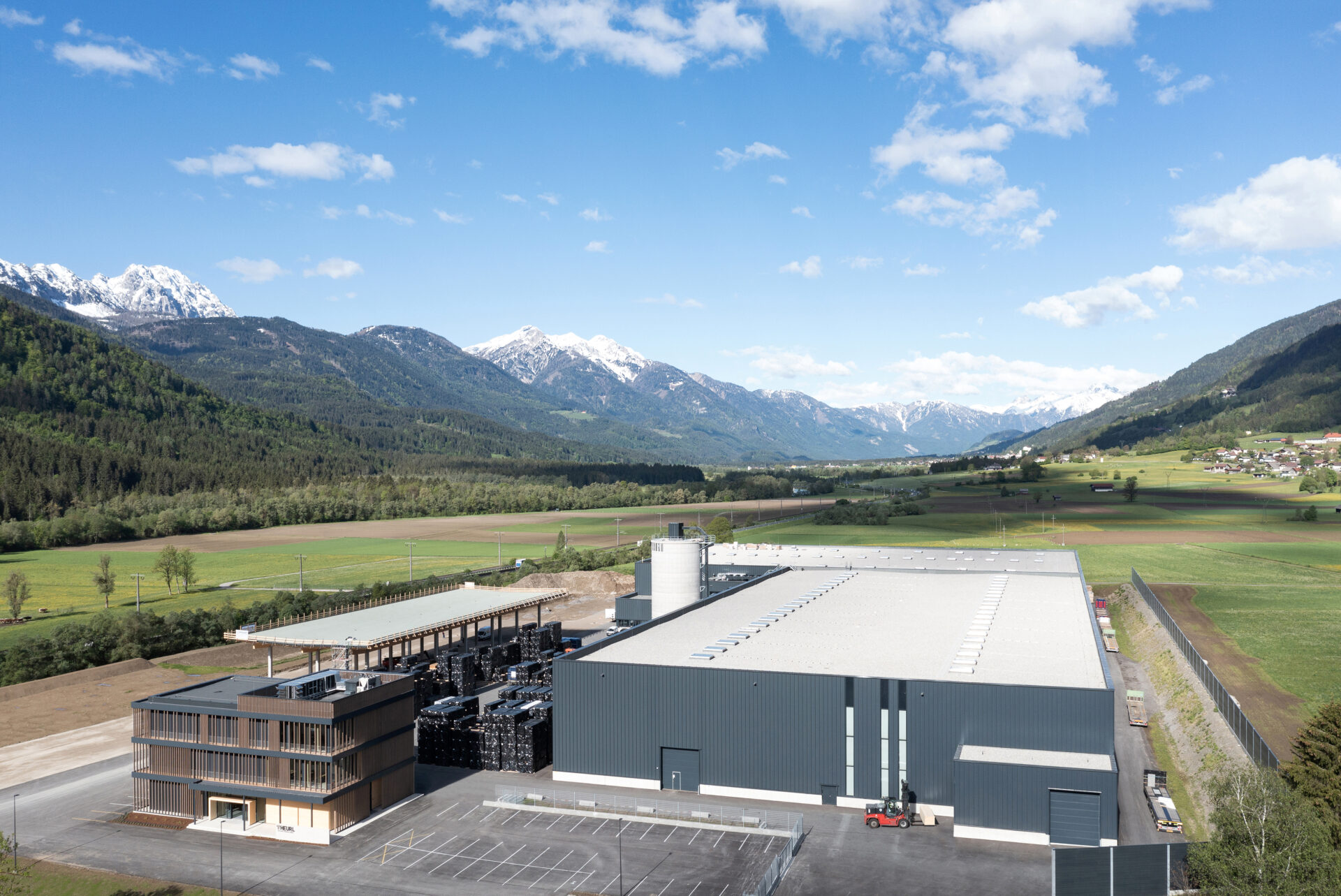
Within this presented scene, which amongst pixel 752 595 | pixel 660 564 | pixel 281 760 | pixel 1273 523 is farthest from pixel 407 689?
pixel 1273 523

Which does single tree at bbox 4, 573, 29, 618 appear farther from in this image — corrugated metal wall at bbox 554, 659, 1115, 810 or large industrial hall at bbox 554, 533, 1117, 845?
corrugated metal wall at bbox 554, 659, 1115, 810

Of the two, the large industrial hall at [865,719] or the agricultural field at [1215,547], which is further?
the agricultural field at [1215,547]

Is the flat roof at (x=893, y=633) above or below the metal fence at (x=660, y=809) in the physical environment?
above

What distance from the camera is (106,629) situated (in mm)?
71000

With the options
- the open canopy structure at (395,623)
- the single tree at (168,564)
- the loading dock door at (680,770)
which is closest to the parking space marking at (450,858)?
the loading dock door at (680,770)

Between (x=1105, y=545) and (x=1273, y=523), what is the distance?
3109 centimetres

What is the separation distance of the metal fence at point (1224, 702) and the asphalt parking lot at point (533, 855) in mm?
10625

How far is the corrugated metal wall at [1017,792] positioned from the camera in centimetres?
3459

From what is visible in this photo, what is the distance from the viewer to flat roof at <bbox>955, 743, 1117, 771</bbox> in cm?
3528

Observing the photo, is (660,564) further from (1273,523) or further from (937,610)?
(1273,523)

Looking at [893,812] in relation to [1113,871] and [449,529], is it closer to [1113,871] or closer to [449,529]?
[1113,871]

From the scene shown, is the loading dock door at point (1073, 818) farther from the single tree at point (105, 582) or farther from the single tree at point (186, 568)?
the single tree at point (186, 568)

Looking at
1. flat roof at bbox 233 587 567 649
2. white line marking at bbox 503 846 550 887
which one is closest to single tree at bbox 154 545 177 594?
flat roof at bbox 233 587 567 649

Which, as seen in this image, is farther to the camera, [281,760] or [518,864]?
[281,760]
